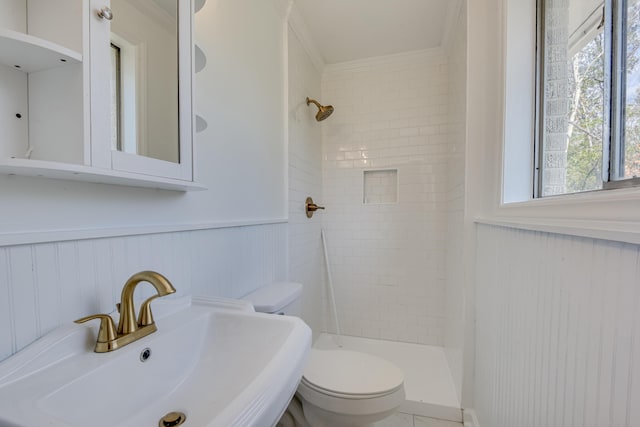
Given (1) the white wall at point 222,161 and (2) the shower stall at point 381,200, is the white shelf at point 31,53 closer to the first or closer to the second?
(1) the white wall at point 222,161

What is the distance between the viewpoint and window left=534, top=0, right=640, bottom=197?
2.02ft

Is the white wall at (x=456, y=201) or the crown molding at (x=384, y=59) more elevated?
the crown molding at (x=384, y=59)

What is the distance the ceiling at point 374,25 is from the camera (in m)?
1.75

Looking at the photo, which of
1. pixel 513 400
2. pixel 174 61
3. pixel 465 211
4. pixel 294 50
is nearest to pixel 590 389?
pixel 513 400

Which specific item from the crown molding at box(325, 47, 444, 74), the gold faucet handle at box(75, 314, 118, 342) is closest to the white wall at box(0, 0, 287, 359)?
the gold faucet handle at box(75, 314, 118, 342)

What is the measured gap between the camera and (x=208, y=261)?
1.10 meters

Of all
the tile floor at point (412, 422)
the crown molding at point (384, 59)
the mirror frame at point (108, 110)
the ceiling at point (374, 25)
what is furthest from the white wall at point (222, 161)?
the tile floor at point (412, 422)

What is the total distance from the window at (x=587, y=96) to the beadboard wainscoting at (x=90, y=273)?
1.20 m

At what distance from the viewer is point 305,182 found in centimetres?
212

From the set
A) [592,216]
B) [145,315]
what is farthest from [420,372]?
[145,315]

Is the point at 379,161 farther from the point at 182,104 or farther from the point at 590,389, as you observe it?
the point at 590,389

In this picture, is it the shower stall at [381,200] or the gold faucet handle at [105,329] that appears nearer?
the gold faucet handle at [105,329]

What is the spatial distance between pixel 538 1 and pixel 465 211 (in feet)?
3.04

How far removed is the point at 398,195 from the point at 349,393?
5.14ft
